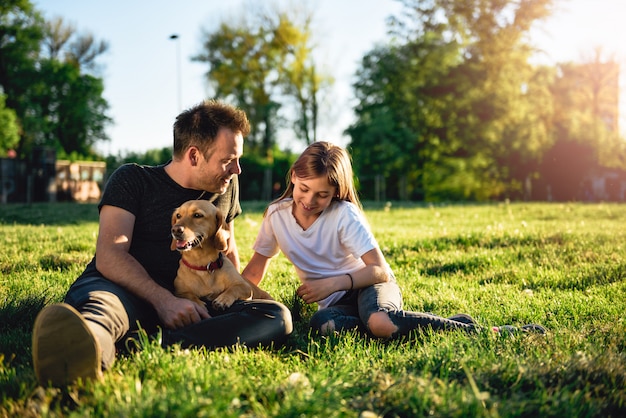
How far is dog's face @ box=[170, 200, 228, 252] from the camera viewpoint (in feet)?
11.4

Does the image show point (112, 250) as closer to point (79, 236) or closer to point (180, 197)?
point (180, 197)

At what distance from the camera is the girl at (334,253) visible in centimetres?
362

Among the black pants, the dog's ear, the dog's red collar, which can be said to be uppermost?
the dog's ear

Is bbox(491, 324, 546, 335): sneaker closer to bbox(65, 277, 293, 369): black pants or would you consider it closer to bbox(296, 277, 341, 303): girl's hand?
bbox(296, 277, 341, 303): girl's hand

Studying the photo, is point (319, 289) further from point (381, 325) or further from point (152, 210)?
point (152, 210)

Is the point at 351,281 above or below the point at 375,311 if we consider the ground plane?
above

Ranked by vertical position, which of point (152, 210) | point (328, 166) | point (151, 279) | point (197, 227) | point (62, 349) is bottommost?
point (62, 349)

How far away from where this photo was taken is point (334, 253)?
4.18 m

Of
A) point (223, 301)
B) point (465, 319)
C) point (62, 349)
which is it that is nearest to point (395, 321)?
point (465, 319)

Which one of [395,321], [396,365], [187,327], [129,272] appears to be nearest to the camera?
[396,365]

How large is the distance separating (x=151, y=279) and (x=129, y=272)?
0.14 m

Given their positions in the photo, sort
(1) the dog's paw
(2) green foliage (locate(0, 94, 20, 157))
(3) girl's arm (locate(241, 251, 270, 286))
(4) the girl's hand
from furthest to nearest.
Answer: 1. (2) green foliage (locate(0, 94, 20, 157))
2. (3) girl's arm (locate(241, 251, 270, 286))
3. (4) the girl's hand
4. (1) the dog's paw

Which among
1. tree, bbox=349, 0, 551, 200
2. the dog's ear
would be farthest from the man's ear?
tree, bbox=349, 0, 551, 200

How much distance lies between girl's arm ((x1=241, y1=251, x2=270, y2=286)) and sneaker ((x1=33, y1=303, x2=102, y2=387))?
2.06 m
